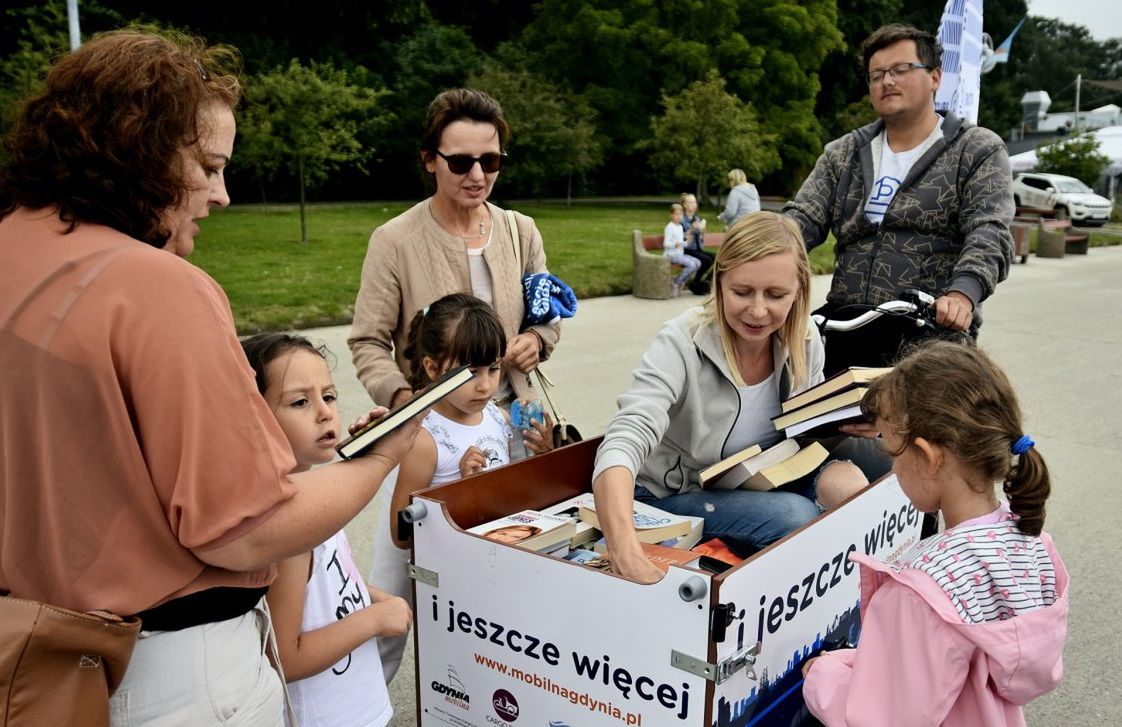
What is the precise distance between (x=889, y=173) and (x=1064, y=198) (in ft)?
102

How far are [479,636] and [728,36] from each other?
111 feet

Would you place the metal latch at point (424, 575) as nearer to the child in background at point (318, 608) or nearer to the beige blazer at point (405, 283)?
the child in background at point (318, 608)

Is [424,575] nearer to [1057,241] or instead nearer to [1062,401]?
[1062,401]

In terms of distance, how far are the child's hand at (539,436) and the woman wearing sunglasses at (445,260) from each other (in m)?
0.15

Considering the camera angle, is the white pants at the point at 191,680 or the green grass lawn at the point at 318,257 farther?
the green grass lawn at the point at 318,257

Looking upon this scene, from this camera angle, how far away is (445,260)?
3129mm

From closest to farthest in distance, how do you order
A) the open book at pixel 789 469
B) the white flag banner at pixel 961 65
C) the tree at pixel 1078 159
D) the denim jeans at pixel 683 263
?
1. the open book at pixel 789 469
2. the white flag banner at pixel 961 65
3. the denim jeans at pixel 683 263
4. the tree at pixel 1078 159

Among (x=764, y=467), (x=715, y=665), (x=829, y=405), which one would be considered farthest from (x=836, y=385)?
(x=715, y=665)

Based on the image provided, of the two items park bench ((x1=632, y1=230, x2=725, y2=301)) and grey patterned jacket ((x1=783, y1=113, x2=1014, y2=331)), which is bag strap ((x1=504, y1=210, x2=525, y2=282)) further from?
park bench ((x1=632, y1=230, x2=725, y2=301))

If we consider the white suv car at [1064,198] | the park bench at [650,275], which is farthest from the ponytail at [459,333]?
the white suv car at [1064,198]

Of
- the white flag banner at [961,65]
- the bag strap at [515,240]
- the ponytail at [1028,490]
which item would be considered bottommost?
the ponytail at [1028,490]

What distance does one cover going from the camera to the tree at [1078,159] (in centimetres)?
3406

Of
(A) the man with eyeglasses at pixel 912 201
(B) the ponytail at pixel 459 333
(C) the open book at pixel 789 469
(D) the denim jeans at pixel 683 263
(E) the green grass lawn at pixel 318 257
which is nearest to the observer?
(C) the open book at pixel 789 469

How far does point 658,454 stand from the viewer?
2854 millimetres
